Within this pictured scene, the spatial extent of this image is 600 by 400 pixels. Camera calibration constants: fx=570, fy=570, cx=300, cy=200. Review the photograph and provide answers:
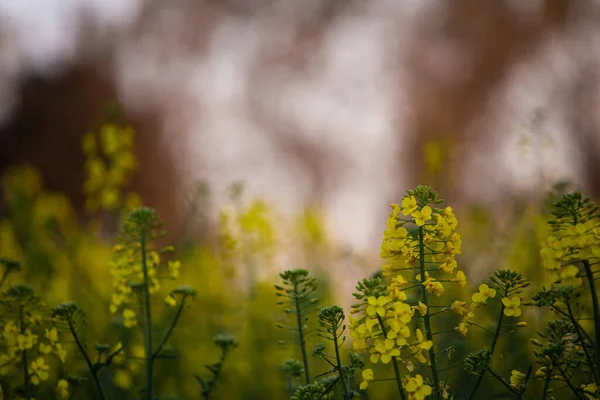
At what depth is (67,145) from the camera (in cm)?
1590

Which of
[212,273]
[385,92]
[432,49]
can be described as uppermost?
[432,49]

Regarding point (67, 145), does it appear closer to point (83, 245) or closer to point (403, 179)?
point (403, 179)

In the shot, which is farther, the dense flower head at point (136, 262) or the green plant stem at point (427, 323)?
the dense flower head at point (136, 262)

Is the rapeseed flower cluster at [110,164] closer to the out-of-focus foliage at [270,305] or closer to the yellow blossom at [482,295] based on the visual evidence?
the out-of-focus foliage at [270,305]

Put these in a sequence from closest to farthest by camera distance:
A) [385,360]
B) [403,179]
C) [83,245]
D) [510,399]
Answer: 1. [385,360]
2. [510,399]
3. [83,245]
4. [403,179]

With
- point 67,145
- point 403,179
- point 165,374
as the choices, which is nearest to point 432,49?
point 403,179

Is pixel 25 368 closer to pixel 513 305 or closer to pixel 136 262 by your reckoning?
pixel 136 262

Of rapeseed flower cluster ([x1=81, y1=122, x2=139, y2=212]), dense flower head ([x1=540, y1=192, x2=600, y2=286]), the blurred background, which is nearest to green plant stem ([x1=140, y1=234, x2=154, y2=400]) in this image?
dense flower head ([x1=540, y1=192, x2=600, y2=286])

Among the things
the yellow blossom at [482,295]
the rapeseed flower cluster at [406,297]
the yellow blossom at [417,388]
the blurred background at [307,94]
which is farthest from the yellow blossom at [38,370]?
the blurred background at [307,94]

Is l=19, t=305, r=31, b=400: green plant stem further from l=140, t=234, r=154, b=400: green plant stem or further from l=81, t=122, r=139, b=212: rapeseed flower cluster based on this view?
l=81, t=122, r=139, b=212: rapeseed flower cluster

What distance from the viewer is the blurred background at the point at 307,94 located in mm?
12281

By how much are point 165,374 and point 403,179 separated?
10947 mm

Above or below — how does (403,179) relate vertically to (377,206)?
above

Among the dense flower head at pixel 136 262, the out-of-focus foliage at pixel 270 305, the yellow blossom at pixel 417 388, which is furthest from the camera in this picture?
the dense flower head at pixel 136 262
